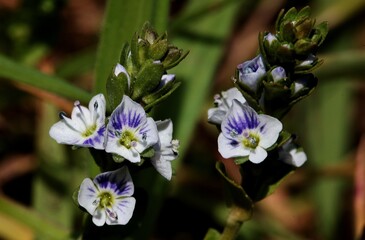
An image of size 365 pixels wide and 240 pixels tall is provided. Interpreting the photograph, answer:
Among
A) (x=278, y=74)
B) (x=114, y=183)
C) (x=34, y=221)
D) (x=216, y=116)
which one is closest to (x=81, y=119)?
(x=114, y=183)

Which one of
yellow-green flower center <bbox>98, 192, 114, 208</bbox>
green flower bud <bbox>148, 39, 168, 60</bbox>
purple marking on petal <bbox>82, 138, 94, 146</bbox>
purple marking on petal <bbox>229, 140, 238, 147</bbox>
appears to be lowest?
purple marking on petal <bbox>229, 140, 238, 147</bbox>

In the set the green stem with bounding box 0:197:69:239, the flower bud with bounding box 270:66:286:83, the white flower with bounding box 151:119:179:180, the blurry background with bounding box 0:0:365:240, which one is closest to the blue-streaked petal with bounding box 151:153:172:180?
the white flower with bounding box 151:119:179:180

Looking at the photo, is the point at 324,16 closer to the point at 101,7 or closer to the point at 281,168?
the point at 101,7

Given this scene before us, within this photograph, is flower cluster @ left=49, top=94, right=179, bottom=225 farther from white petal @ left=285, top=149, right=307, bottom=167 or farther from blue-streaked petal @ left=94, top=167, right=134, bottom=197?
white petal @ left=285, top=149, right=307, bottom=167

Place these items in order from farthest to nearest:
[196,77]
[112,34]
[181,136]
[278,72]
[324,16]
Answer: [324,16] → [196,77] → [181,136] → [112,34] → [278,72]

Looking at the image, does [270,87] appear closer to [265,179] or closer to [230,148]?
[230,148]

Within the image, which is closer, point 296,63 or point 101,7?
point 296,63

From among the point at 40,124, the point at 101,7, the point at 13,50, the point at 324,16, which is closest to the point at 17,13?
the point at 13,50
